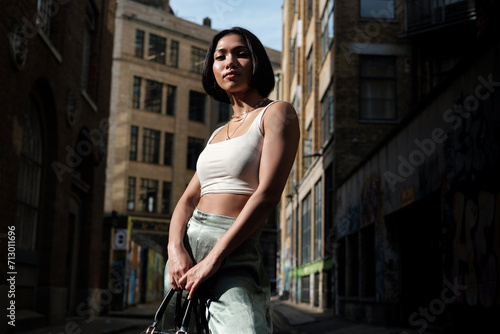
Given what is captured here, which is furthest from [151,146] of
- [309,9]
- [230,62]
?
[230,62]

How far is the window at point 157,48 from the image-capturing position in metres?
46.5

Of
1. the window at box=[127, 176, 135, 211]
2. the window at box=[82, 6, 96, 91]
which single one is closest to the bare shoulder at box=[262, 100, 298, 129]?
the window at box=[82, 6, 96, 91]

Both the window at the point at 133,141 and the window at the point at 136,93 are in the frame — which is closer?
the window at the point at 133,141

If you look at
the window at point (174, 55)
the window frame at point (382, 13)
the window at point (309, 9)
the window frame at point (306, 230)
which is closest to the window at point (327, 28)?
the window frame at point (382, 13)

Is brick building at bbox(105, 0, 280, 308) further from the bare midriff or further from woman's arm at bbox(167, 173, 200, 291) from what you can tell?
the bare midriff

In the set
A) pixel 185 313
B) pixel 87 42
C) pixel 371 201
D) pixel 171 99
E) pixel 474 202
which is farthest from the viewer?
pixel 171 99

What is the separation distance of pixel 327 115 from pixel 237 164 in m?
25.2

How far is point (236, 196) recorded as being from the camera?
221cm

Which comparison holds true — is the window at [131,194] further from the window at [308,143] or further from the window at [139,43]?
the window at [308,143]

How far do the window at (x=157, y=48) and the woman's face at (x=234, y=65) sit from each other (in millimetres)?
45209

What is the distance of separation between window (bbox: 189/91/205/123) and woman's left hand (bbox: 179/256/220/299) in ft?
154

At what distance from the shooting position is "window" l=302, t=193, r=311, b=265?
108ft

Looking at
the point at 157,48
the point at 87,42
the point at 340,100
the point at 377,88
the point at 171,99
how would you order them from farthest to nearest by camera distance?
the point at 171,99 < the point at 157,48 < the point at 377,88 < the point at 340,100 < the point at 87,42

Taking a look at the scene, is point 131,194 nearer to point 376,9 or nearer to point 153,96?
point 153,96
